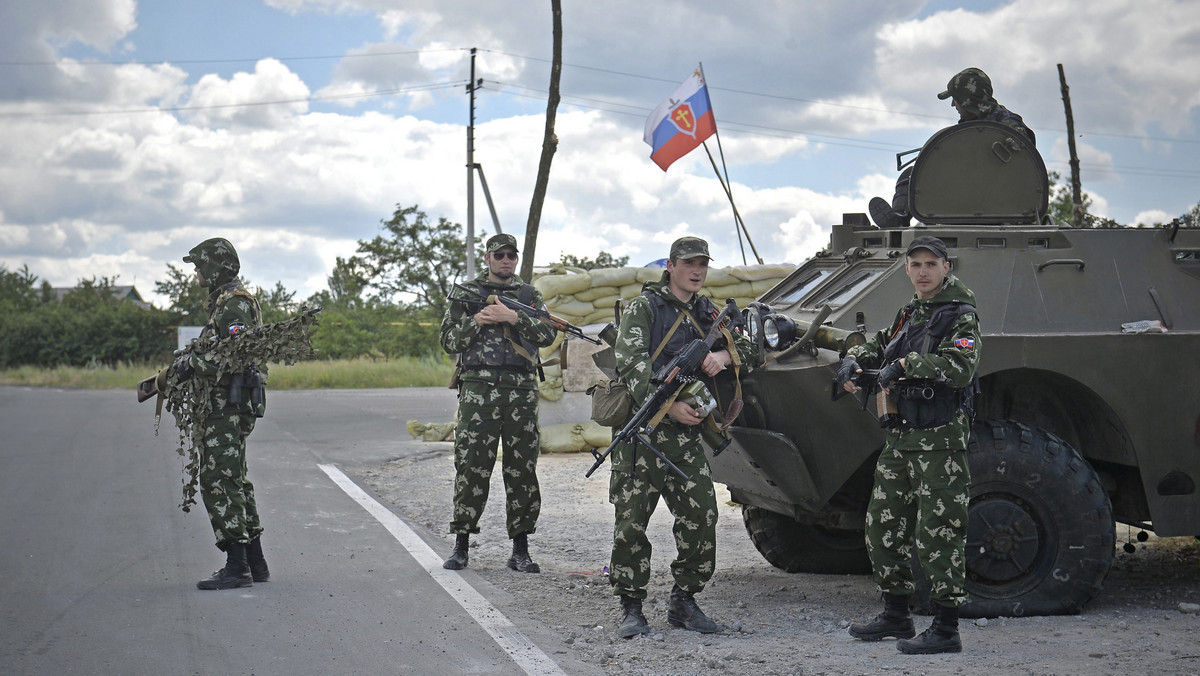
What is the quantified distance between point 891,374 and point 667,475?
1142 mm

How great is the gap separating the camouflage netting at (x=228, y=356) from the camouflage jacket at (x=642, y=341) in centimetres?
201

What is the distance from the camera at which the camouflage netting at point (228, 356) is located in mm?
6051

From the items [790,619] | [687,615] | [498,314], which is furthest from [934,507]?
[498,314]

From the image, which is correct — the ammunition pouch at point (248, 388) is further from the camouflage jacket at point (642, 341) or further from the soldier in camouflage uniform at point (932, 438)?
the soldier in camouflage uniform at point (932, 438)

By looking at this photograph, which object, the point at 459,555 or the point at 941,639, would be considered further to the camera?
the point at 459,555

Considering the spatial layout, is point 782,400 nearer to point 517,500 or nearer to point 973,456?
point 973,456

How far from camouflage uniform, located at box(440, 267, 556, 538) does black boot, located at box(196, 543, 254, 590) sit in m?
1.20

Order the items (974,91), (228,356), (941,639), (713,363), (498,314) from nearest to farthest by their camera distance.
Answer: (941,639), (713,363), (228,356), (498,314), (974,91)

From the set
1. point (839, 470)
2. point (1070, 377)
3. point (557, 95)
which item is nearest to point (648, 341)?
point (839, 470)

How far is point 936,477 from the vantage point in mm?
4797

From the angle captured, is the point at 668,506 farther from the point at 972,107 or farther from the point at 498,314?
the point at 972,107

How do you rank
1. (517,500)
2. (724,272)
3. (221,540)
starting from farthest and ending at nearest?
(724,272)
(517,500)
(221,540)

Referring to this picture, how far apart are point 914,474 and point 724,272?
843 centimetres

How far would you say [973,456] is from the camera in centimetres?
528
